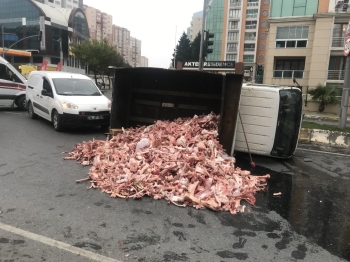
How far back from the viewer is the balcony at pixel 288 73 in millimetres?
32188

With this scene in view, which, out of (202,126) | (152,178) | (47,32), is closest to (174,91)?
(202,126)

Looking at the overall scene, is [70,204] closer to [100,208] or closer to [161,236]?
[100,208]

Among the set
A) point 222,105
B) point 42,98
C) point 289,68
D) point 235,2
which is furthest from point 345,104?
point 235,2

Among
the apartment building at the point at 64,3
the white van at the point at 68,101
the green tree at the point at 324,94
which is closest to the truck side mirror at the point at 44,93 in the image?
the white van at the point at 68,101

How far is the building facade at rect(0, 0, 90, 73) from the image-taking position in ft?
227

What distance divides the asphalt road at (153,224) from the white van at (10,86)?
8615mm

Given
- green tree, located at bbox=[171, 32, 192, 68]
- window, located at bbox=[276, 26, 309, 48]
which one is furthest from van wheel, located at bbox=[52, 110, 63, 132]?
green tree, located at bbox=[171, 32, 192, 68]

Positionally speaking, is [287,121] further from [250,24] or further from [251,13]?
[251,13]

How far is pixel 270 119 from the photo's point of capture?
694 centimetres

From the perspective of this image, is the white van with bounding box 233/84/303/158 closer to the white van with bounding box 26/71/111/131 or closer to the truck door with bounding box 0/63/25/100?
the white van with bounding box 26/71/111/131

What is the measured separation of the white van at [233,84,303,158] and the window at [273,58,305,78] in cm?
2802

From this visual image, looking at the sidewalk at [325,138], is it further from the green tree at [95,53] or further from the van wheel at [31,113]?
the green tree at [95,53]

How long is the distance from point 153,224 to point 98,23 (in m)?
138

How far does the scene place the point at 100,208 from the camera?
4145 mm
